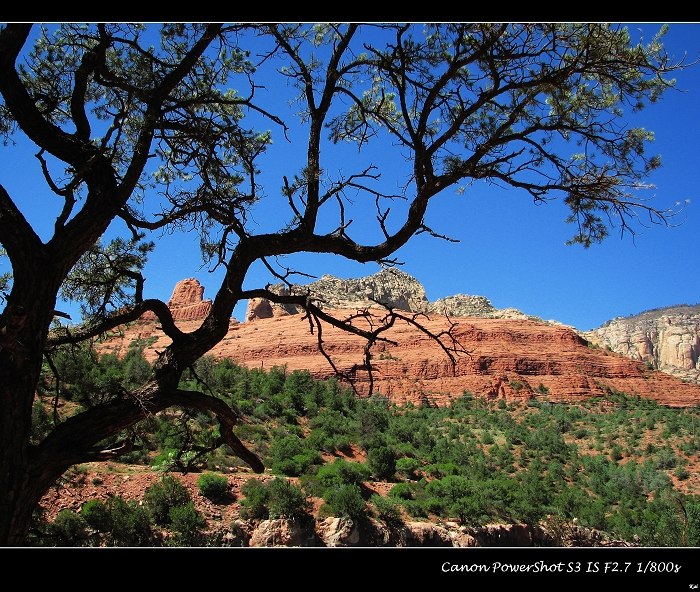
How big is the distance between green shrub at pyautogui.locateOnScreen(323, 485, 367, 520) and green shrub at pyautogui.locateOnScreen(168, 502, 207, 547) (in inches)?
138

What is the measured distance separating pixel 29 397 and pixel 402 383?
60507mm

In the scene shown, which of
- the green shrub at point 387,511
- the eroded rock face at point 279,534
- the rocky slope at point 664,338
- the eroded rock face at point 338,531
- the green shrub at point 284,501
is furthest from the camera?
the rocky slope at point 664,338

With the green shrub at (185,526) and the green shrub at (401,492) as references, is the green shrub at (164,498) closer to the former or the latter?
the green shrub at (185,526)

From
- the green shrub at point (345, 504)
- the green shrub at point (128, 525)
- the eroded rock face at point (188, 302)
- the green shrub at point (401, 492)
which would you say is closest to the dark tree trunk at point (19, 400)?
the green shrub at point (128, 525)

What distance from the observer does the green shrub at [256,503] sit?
14898mm

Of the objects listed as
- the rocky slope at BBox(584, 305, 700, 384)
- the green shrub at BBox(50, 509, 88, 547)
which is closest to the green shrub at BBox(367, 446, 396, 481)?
the green shrub at BBox(50, 509, 88, 547)

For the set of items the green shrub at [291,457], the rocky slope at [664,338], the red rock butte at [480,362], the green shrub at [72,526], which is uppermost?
the rocky slope at [664,338]

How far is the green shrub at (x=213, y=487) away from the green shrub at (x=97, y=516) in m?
2.95

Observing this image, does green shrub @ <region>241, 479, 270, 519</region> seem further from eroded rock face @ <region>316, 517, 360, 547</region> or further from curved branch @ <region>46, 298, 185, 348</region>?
curved branch @ <region>46, 298, 185, 348</region>

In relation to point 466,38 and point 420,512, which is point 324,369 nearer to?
point 420,512

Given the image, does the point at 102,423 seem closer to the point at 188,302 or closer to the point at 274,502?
the point at 274,502

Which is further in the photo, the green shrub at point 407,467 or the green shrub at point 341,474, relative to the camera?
the green shrub at point 407,467

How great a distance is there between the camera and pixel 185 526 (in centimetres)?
1327

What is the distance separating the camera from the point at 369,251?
4.32 metres
